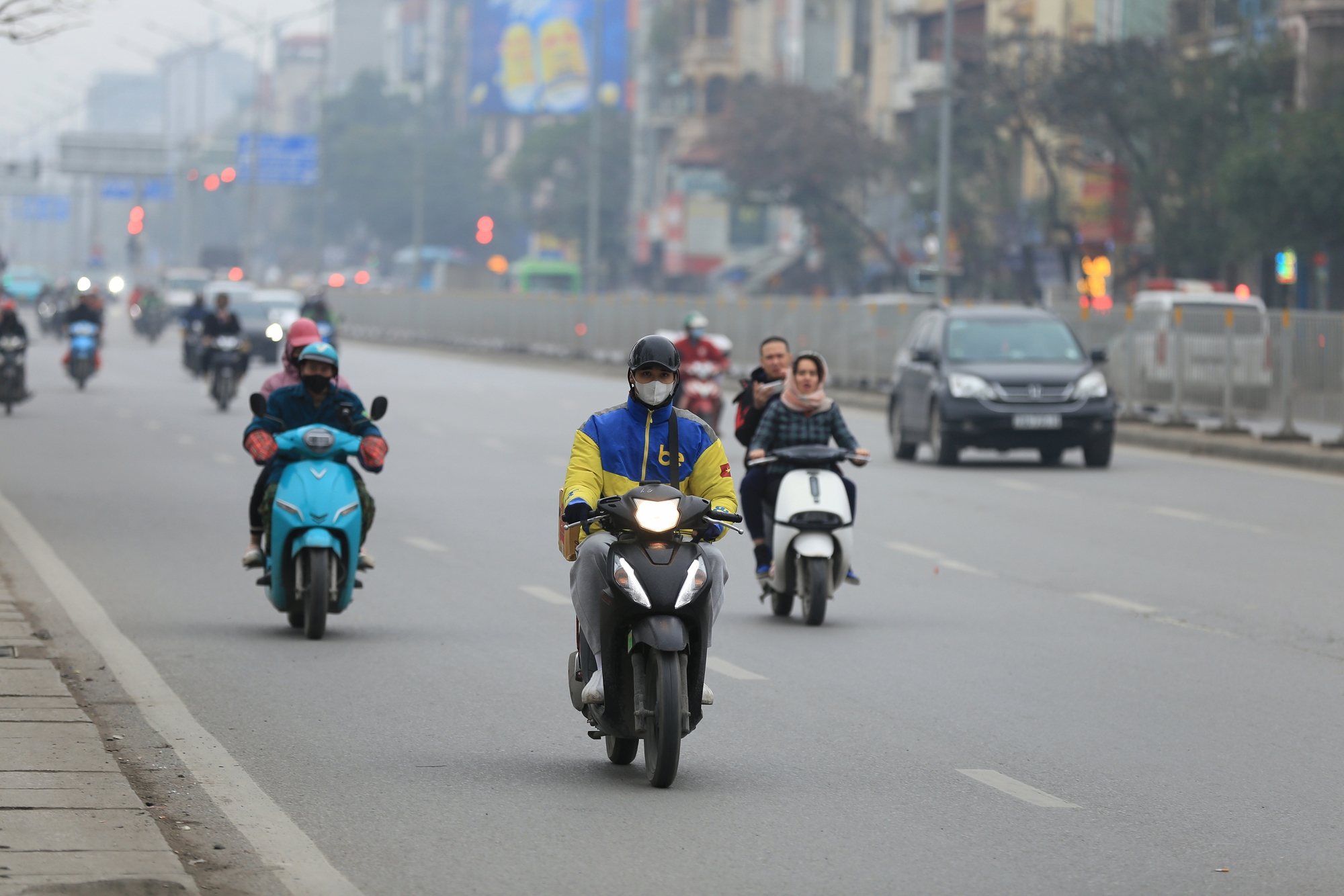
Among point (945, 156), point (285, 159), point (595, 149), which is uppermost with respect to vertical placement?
A: point (285, 159)

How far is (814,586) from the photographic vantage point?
1222 centimetres

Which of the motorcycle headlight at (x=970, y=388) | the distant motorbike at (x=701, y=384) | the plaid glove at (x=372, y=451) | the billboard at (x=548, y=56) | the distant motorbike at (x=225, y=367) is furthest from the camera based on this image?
the billboard at (x=548, y=56)

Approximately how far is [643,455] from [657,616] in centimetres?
59

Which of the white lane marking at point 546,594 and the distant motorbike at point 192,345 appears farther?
the distant motorbike at point 192,345

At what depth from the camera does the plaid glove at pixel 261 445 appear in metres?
11.3

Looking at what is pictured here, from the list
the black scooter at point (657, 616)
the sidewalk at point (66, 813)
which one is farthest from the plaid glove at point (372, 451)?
the black scooter at point (657, 616)

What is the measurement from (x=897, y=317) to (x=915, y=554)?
930 inches

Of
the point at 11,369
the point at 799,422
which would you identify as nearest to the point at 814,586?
the point at 799,422

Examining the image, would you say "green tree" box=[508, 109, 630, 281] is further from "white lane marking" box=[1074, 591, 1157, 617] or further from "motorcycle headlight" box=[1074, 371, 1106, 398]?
"white lane marking" box=[1074, 591, 1157, 617]

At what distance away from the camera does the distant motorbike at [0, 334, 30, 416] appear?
1190 inches

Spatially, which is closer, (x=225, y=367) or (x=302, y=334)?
(x=302, y=334)

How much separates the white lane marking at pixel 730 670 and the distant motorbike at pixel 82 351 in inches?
1086

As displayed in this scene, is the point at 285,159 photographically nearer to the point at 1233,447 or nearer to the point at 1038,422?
the point at 1233,447

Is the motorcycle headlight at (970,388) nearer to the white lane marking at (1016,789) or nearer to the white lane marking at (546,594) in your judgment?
the white lane marking at (546,594)
